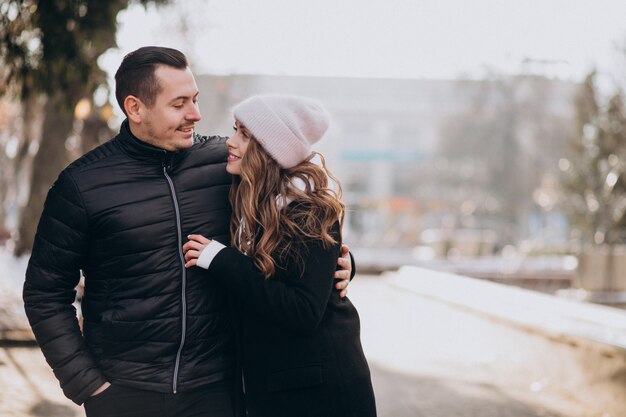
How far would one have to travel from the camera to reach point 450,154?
53.2 meters

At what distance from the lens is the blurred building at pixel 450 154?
45.0 m

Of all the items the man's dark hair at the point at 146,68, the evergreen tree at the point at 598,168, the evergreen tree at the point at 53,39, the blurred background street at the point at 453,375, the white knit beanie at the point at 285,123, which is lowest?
the blurred background street at the point at 453,375

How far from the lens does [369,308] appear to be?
47.9 ft

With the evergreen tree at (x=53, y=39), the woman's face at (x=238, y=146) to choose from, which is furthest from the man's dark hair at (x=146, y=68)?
the evergreen tree at (x=53, y=39)

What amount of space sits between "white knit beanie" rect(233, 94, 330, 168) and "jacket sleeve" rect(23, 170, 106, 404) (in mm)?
559

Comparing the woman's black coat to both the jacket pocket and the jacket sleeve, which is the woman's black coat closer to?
the jacket pocket

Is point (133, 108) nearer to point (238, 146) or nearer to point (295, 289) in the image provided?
point (238, 146)

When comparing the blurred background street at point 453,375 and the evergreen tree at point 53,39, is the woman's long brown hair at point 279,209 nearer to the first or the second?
the blurred background street at point 453,375

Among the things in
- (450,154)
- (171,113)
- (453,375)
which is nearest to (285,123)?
(171,113)

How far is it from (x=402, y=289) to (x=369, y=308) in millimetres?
675

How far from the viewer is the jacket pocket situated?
111 inches

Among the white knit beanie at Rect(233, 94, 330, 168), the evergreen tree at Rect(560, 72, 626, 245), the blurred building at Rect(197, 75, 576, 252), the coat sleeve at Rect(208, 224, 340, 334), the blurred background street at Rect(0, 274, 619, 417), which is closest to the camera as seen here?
the coat sleeve at Rect(208, 224, 340, 334)

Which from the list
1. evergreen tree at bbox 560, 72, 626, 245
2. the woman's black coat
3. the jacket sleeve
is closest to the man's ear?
the jacket sleeve

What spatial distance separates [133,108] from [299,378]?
0.95 m
